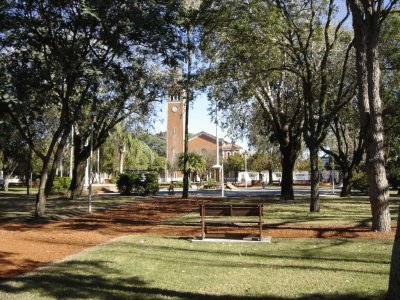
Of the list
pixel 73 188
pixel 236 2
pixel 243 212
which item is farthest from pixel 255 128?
pixel 243 212

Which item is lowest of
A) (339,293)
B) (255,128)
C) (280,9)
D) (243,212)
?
(339,293)

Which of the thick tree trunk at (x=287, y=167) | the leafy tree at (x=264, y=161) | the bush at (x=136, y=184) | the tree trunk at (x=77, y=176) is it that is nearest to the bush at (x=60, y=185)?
the bush at (x=136, y=184)

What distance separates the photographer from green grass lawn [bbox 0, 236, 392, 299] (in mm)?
6117

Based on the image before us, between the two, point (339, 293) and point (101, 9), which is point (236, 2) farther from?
point (339, 293)

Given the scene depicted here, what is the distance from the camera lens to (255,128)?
32031 mm

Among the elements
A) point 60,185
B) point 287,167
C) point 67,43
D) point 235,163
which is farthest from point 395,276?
point 235,163

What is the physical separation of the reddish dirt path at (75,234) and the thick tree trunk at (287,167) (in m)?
11.3

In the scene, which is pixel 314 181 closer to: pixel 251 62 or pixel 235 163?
pixel 251 62

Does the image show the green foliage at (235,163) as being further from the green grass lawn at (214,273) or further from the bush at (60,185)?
the green grass lawn at (214,273)

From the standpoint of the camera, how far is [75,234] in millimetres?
12609

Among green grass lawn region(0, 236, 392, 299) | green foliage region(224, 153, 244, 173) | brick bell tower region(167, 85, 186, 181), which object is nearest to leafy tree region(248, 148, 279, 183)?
green foliage region(224, 153, 244, 173)

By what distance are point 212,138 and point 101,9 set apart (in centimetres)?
8967

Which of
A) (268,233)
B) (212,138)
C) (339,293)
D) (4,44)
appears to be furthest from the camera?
(212,138)

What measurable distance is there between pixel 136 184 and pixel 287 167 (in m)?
12.7
